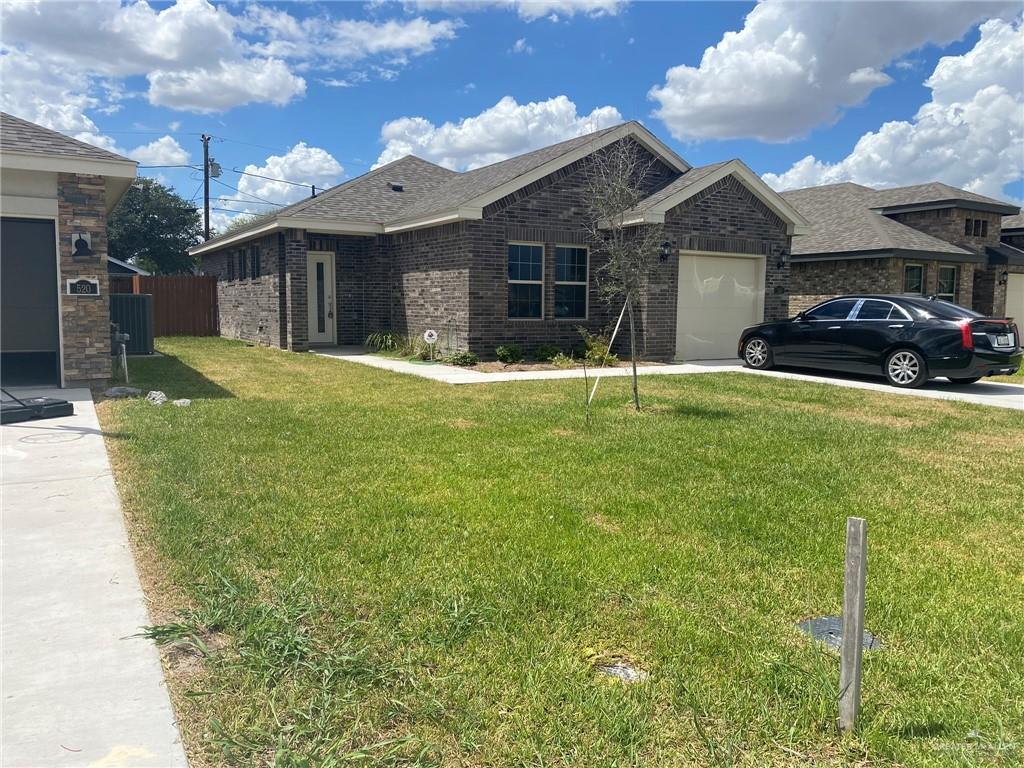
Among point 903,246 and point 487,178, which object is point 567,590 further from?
point 903,246

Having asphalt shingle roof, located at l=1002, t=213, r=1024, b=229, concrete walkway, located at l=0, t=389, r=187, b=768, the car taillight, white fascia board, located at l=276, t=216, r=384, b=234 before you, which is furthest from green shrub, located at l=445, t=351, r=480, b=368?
asphalt shingle roof, located at l=1002, t=213, r=1024, b=229

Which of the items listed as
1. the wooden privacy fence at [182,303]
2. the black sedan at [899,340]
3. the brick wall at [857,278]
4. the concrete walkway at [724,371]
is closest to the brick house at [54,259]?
the concrete walkway at [724,371]

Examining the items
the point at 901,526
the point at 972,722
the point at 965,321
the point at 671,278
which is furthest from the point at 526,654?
the point at 671,278

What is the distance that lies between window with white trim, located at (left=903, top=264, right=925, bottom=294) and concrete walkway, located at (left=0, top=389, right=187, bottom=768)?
2074cm

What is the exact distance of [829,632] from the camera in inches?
134

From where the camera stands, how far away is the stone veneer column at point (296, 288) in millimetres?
17938

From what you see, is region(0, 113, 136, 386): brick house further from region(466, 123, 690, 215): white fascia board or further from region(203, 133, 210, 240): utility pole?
region(203, 133, 210, 240): utility pole

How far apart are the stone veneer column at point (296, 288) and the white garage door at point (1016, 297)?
76.6 ft

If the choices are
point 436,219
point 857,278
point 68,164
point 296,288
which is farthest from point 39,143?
point 857,278

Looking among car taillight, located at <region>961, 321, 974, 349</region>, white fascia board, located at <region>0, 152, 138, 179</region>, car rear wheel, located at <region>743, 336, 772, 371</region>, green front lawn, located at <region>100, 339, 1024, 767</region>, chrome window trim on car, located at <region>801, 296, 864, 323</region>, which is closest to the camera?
green front lawn, located at <region>100, 339, 1024, 767</region>

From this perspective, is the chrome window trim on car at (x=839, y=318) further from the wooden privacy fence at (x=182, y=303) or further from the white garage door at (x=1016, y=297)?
the wooden privacy fence at (x=182, y=303)

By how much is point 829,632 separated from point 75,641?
136 inches

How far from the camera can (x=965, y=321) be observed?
11.6m

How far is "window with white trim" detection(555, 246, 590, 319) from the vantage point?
1627 centimetres
